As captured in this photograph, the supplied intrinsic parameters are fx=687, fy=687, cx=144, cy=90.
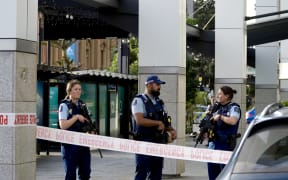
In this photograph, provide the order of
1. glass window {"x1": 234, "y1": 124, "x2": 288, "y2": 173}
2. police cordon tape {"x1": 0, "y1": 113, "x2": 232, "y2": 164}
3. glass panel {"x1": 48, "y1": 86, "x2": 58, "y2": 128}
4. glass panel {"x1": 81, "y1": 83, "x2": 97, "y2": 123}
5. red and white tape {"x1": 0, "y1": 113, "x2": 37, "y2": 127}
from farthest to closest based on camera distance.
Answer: glass panel {"x1": 81, "y1": 83, "x2": 97, "y2": 123}
glass panel {"x1": 48, "y1": 86, "x2": 58, "y2": 128}
police cordon tape {"x1": 0, "y1": 113, "x2": 232, "y2": 164}
red and white tape {"x1": 0, "y1": 113, "x2": 37, "y2": 127}
glass window {"x1": 234, "y1": 124, "x2": 288, "y2": 173}

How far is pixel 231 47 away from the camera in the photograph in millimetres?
Result: 19438

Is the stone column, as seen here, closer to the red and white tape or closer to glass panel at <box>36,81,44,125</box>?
glass panel at <box>36,81,44,125</box>

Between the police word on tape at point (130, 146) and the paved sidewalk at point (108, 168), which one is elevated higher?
the police word on tape at point (130, 146)

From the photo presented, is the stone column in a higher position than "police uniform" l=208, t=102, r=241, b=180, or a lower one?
higher

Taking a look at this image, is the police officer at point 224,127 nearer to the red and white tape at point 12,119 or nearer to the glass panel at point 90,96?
the red and white tape at point 12,119

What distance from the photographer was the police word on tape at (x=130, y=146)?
9344mm

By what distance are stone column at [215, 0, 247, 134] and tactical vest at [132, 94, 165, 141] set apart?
32.2ft

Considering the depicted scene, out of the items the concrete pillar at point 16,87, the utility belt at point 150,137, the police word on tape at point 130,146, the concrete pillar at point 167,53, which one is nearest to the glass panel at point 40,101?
the concrete pillar at point 167,53

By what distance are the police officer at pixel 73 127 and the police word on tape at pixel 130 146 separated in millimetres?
136

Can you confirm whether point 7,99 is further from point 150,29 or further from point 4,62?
point 150,29

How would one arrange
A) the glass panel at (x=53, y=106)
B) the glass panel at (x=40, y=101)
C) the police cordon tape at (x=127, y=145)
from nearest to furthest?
the police cordon tape at (x=127, y=145)
the glass panel at (x=40, y=101)
the glass panel at (x=53, y=106)

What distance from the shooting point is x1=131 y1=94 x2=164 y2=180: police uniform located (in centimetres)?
954

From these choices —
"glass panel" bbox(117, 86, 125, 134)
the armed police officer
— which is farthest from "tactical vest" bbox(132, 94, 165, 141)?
"glass panel" bbox(117, 86, 125, 134)

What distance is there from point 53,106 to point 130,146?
12202mm
